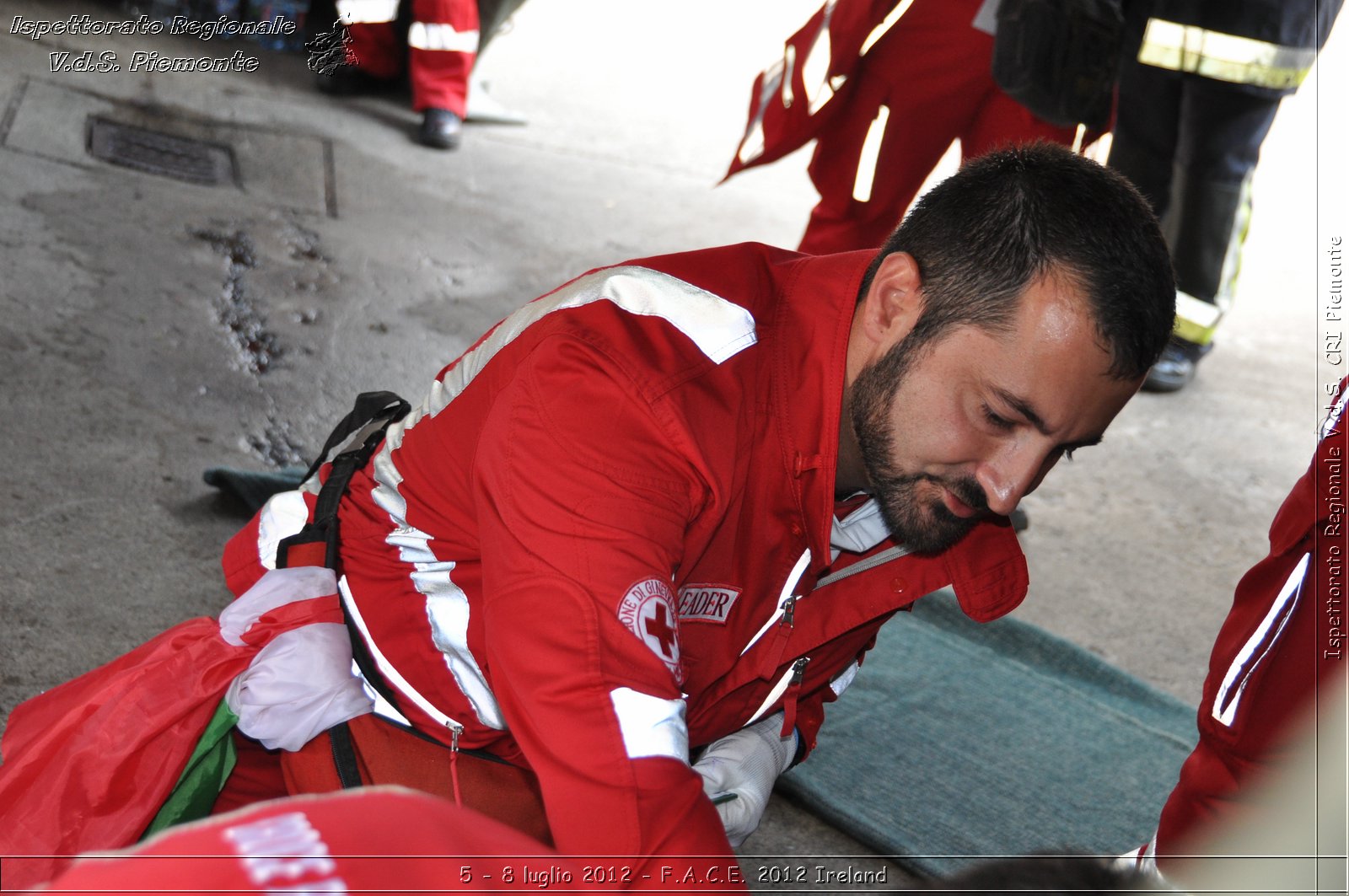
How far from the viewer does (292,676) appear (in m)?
1.36

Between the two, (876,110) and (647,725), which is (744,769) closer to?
(647,725)

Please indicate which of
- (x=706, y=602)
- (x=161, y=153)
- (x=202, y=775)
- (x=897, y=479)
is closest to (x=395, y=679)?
(x=202, y=775)

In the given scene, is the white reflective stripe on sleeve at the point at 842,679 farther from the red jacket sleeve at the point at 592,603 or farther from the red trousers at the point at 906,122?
the red trousers at the point at 906,122

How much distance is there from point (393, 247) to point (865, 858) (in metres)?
2.36

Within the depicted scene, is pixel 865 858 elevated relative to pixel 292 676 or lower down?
lower down

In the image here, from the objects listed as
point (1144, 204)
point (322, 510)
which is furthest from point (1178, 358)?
point (322, 510)

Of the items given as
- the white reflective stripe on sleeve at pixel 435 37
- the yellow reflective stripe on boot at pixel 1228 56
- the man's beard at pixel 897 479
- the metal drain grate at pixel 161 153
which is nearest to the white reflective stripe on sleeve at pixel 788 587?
the man's beard at pixel 897 479

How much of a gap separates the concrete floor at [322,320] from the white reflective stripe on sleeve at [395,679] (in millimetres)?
666

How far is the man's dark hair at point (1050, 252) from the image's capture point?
4.21 feet

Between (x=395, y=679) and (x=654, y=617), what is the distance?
1.33ft

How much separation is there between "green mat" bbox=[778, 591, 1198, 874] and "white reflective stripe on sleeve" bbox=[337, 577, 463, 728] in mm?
794

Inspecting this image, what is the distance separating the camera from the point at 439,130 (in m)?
4.55

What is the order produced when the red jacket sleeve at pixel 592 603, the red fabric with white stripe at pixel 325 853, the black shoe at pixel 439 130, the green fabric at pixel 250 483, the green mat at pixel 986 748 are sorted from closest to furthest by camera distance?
the red fabric with white stripe at pixel 325 853
the red jacket sleeve at pixel 592 603
the green mat at pixel 986 748
the green fabric at pixel 250 483
the black shoe at pixel 439 130

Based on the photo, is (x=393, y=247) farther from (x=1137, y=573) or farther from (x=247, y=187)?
(x=1137, y=573)
